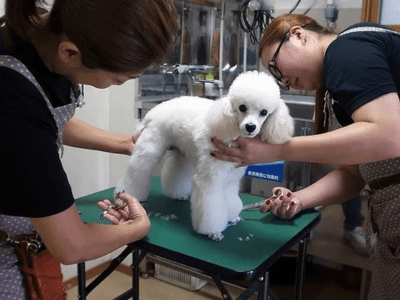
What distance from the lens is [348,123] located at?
37.3 inches

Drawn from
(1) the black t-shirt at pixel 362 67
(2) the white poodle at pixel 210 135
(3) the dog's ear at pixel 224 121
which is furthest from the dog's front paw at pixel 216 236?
(1) the black t-shirt at pixel 362 67

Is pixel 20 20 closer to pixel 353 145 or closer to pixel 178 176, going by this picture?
pixel 353 145

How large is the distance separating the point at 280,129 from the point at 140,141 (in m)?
0.46

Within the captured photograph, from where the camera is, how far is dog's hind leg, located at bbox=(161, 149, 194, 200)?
1344mm

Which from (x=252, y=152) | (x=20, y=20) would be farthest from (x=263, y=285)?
(x=20, y=20)

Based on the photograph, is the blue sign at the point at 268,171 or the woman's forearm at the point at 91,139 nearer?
the woman's forearm at the point at 91,139

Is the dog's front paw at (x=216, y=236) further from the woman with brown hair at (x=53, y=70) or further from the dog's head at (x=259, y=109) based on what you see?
the woman with brown hair at (x=53, y=70)

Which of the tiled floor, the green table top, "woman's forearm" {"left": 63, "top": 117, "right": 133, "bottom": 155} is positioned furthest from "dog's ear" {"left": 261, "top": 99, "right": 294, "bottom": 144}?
the tiled floor

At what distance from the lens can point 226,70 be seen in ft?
6.77

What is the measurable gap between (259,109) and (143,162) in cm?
43

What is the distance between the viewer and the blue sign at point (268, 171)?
5.83 feet

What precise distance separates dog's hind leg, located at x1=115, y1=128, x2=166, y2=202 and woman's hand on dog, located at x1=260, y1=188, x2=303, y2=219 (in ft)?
1.21

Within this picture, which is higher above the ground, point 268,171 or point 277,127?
point 277,127

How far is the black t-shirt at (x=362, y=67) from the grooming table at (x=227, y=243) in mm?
418
